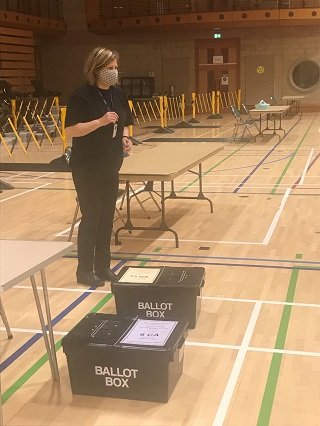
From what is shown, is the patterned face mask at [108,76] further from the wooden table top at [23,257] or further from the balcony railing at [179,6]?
the balcony railing at [179,6]

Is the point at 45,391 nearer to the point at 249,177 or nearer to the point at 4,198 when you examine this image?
the point at 4,198

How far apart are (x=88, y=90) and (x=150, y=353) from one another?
1898mm

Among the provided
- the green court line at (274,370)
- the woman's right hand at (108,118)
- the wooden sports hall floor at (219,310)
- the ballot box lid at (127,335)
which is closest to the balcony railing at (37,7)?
the wooden sports hall floor at (219,310)

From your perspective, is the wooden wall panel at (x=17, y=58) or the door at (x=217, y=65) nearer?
the wooden wall panel at (x=17, y=58)

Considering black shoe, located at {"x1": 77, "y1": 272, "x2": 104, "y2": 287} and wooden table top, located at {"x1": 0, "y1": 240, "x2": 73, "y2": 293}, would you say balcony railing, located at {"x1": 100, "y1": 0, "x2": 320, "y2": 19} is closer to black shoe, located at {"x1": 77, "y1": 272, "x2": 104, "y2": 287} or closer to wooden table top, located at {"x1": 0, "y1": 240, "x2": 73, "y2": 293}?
black shoe, located at {"x1": 77, "y1": 272, "x2": 104, "y2": 287}

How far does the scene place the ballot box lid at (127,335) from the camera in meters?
2.79

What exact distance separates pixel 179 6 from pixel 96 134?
1914cm

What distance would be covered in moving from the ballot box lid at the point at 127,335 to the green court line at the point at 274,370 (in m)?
0.48

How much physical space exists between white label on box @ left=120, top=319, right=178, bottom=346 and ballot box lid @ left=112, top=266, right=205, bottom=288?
0.56 meters

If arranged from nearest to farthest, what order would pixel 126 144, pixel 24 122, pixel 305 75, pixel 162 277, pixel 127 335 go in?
pixel 127 335, pixel 162 277, pixel 126 144, pixel 24 122, pixel 305 75

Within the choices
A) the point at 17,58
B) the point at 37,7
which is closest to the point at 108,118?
the point at 17,58

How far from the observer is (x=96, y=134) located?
3945 millimetres

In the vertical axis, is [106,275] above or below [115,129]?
below

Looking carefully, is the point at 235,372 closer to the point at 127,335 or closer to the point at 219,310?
the point at 127,335
